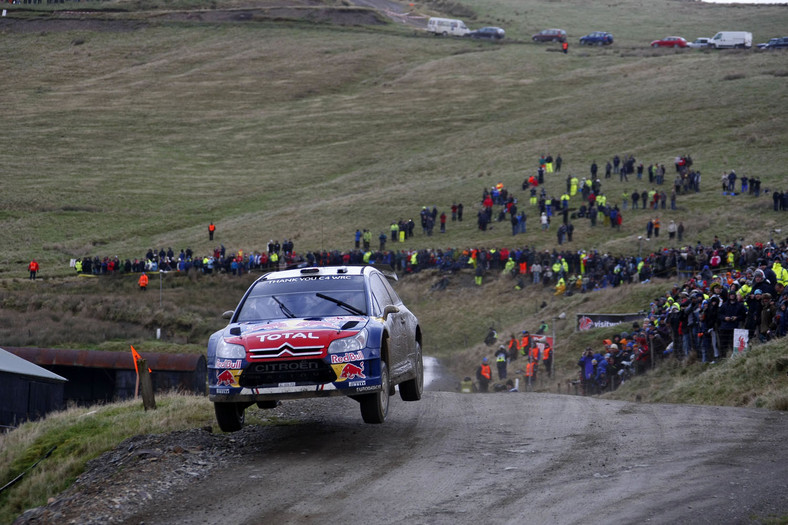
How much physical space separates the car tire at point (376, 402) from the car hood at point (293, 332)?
60 cm

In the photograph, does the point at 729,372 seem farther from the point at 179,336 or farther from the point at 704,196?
the point at 704,196

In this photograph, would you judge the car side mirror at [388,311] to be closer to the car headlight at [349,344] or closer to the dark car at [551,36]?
the car headlight at [349,344]

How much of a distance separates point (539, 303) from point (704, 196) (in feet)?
60.1

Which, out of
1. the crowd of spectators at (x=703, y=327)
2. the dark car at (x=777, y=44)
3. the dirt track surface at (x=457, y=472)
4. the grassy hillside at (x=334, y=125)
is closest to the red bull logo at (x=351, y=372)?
the dirt track surface at (x=457, y=472)

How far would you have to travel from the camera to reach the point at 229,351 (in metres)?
9.69

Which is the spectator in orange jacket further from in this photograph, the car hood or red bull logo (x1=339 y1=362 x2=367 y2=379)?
red bull logo (x1=339 y1=362 x2=367 y2=379)

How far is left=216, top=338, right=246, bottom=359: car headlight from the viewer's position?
962cm

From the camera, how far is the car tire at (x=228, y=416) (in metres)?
10.2

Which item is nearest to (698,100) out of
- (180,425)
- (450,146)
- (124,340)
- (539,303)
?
(450,146)

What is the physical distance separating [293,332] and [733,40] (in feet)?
323

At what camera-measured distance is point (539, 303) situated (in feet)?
120

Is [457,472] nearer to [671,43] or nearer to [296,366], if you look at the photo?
[296,366]

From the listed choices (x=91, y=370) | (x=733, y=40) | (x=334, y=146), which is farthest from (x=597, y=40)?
(x=91, y=370)

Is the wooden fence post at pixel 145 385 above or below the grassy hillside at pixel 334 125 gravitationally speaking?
below
